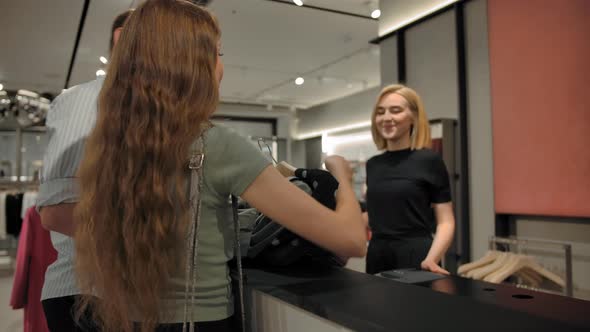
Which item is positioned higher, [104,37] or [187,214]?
Answer: [104,37]

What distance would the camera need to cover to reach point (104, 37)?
5395 millimetres

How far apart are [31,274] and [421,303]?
2.64 metres

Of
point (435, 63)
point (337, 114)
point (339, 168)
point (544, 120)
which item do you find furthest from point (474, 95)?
point (337, 114)

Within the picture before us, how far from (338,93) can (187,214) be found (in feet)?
28.1

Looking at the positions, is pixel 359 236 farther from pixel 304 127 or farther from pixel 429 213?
pixel 304 127

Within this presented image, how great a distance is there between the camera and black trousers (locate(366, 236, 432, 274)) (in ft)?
5.96

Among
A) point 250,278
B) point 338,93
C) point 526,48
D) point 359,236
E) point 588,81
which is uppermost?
point 338,93

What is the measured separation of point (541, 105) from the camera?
2732 mm

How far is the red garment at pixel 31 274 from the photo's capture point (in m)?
2.65

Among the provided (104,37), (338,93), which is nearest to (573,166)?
(104,37)

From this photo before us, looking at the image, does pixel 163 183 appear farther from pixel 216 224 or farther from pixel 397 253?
pixel 397 253

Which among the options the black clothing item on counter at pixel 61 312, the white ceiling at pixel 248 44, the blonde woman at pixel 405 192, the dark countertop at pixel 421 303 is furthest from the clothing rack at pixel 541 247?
the white ceiling at pixel 248 44

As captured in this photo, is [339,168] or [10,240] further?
[10,240]

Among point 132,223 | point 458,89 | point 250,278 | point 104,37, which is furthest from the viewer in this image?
point 104,37
